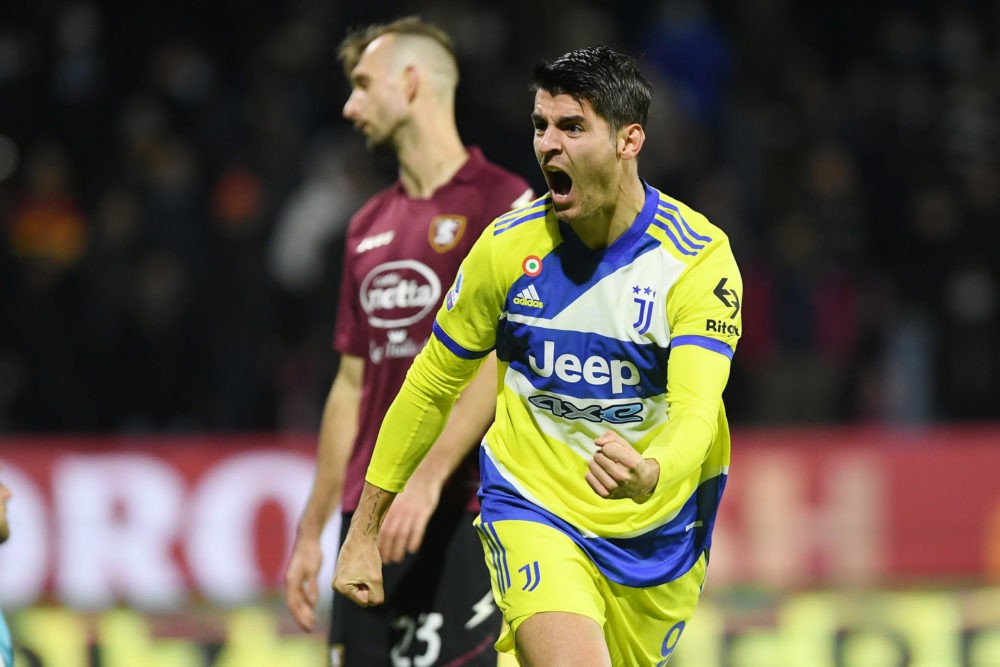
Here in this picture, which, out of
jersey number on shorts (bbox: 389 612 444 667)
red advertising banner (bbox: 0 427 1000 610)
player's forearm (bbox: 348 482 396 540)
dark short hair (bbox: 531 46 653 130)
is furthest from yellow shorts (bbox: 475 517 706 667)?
red advertising banner (bbox: 0 427 1000 610)

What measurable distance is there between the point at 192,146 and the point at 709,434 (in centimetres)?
903

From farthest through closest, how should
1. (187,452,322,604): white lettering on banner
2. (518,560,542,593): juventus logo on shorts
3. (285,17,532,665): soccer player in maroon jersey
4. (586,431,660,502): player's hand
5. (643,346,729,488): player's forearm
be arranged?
(187,452,322,604): white lettering on banner, (285,17,532,665): soccer player in maroon jersey, (518,560,542,593): juventus logo on shorts, (643,346,729,488): player's forearm, (586,431,660,502): player's hand

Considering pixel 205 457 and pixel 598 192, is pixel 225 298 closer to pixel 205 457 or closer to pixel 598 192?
pixel 205 457

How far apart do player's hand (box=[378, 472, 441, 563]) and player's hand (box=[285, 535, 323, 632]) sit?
21.1 inches

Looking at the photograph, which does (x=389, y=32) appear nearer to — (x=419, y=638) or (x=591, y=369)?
(x=591, y=369)

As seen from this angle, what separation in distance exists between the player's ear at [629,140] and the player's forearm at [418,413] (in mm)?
737

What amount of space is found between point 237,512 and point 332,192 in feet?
8.37

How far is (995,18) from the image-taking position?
14.7m

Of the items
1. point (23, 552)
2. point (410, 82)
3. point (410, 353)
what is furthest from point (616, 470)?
point (23, 552)

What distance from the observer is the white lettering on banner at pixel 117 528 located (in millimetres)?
10250

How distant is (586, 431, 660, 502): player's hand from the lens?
12.2ft

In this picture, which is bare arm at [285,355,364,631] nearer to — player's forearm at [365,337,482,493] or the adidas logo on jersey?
player's forearm at [365,337,482,493]

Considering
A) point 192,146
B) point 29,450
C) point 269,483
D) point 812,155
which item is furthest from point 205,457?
point 812,155

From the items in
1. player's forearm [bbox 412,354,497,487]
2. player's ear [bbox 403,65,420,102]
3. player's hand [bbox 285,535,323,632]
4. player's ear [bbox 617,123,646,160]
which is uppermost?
player's ear [bbox 403,65,420,102]
